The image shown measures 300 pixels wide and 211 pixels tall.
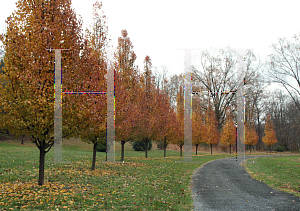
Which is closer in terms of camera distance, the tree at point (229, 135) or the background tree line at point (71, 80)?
the background tree line at point (71, 80)

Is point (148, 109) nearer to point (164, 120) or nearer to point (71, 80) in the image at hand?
point (164, 120)

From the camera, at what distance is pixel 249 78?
37719mm

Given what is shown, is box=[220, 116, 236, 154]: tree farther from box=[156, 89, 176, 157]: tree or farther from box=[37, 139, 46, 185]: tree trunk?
box=[37, 139, 46, 185]: tree trunk

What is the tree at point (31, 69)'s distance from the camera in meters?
6.40

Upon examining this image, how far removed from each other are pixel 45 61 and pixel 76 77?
123cm

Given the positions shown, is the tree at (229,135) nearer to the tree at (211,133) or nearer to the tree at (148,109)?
the tree at (211,133)

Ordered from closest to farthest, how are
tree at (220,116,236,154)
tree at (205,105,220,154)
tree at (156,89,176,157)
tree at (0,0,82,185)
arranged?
tree at (0,0,82,185) → tree at (156,89,176,157) → tree at (205,105,220,154) → tree at (220,116,236,154)

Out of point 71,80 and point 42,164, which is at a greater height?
point 71,80

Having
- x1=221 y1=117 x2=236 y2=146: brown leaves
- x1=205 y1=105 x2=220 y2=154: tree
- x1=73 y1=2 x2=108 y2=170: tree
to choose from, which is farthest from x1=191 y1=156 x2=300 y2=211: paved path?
x1=221 y1=117 x2=236 y2=146: brown leaves

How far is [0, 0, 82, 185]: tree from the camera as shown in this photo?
640 cm

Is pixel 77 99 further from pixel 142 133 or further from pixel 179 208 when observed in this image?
pixel 142 133

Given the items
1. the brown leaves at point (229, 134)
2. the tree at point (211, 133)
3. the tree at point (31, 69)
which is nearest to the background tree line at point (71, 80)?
the tree at point (31, 69)

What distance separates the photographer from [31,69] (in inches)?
261

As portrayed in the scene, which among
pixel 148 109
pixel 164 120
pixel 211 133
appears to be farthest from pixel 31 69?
pixel 211 133
